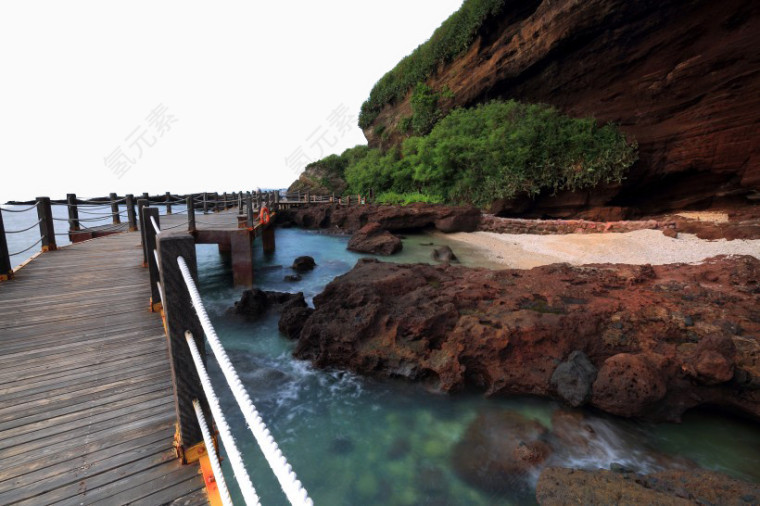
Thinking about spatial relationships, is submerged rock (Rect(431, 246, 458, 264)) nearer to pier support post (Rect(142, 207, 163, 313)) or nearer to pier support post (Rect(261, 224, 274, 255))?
pier support post (Rect(261, 224, 274, 255))

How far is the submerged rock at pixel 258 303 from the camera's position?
310 inches

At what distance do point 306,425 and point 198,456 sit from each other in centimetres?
299

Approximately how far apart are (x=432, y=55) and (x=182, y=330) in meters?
30.0

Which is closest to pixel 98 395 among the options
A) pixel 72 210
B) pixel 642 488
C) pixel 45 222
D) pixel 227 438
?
pixel 227 438

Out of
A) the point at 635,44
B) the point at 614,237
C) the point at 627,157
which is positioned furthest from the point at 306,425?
the point at 635,44

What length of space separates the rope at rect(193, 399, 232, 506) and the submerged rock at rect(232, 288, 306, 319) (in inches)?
227

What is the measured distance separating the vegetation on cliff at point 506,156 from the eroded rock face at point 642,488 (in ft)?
46.2

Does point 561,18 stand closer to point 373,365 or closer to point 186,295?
point 373,365

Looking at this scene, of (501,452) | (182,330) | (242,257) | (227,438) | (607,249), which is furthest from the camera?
(607,249)

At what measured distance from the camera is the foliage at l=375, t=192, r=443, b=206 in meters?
22.0

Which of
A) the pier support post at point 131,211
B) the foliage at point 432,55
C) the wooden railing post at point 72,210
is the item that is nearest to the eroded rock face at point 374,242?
the pier support post at point 131,211

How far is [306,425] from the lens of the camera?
15.6 feet

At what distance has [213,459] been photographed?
1.73m

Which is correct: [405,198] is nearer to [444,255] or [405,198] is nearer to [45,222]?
[444,255]
